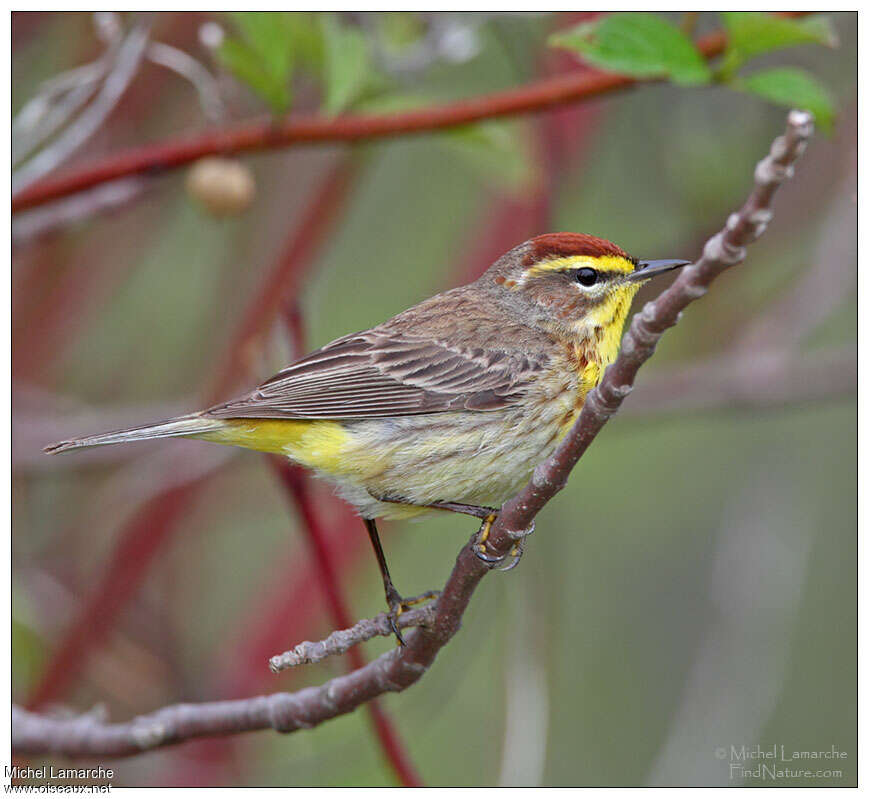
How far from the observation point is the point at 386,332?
338cm

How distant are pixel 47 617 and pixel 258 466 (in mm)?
1107

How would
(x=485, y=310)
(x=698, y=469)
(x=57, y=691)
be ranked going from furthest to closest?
(x=698, y=469) < (x=57, y=691) < (x=485, y=310)

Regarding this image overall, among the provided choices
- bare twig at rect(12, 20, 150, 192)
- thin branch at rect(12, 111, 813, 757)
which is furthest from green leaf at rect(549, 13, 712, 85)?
bare twig at rect(12, 20, 150, 192)

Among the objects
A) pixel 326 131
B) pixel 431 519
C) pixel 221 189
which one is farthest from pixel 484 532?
pixel 431 519

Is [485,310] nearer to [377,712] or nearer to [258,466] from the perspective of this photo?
[377,712]

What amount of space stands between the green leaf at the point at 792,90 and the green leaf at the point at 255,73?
3.74 ft

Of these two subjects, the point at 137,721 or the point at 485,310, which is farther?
the point at 485,310

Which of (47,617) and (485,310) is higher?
(485,310)

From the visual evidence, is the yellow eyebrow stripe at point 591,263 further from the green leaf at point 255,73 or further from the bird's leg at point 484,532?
the green leaf at point 255,73

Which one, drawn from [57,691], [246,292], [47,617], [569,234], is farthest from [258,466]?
[569,234]

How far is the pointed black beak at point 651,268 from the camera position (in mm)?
2514

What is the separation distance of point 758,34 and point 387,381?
4.53 ft

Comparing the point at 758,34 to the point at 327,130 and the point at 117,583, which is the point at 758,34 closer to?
the point at 327,130

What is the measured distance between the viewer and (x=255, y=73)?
2951 mm
